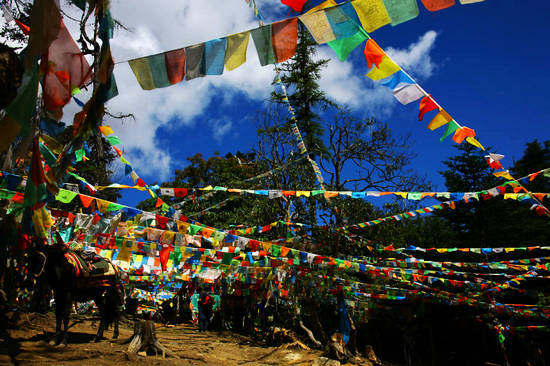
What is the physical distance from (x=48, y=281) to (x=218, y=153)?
27065mm

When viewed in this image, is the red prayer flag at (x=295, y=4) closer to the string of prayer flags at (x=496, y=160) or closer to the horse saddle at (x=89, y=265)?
the string of prayer flags at (x=496, y=160)

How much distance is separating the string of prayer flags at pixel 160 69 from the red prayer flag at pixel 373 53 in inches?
90.2

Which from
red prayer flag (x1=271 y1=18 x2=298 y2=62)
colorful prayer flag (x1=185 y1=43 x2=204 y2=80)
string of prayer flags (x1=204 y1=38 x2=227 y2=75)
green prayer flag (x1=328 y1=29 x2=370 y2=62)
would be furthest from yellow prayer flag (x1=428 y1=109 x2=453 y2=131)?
colorful prayer flag (x1=185 y1=43 x2=204 y2=80)

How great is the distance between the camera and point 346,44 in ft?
12.9

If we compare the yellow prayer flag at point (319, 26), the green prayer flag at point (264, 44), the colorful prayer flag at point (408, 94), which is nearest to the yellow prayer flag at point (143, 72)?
→ the green prayer flag at point (264, 44)

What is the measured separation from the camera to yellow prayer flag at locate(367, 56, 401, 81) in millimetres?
4570

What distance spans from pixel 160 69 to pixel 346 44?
6.75 feet

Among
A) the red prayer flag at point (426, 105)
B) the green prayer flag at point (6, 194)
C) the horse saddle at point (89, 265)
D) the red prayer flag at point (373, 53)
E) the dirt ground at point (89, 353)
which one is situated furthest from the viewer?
the horse saddle at point (89, 265)

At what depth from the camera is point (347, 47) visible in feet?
13.0

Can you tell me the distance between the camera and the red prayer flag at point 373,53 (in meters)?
4.43

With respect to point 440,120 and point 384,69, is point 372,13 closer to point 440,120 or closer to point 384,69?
point 384,69

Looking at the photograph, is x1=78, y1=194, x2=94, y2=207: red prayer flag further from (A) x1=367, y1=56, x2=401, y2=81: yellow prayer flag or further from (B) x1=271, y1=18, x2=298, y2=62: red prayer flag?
(A) x1=367, y1=56, x2=401, y2=81: yellow prayer flag

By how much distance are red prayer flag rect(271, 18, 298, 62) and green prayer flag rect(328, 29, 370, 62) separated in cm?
44

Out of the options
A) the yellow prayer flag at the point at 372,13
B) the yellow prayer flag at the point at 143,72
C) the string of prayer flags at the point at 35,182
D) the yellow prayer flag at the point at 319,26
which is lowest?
the string of prayer flags at the point at 35,182
